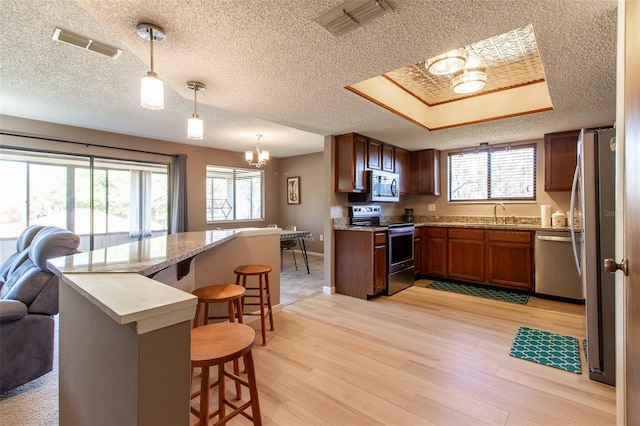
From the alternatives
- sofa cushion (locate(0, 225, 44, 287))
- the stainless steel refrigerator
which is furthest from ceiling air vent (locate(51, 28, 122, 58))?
the stainless steel refrigerator

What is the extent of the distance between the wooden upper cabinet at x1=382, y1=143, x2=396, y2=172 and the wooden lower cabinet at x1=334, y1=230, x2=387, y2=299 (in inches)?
48.2

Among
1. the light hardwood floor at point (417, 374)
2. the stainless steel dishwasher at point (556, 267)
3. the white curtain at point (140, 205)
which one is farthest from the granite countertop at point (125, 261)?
the stainless steel dishwasher at point (556, 267)

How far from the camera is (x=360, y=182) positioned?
4.00m

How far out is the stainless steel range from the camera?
3.91 meters

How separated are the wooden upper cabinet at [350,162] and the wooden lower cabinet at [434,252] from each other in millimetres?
1424

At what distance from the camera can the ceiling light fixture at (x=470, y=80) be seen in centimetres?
275

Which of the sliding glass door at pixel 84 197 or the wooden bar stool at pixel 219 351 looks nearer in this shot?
the wooden bar stool at pixel 219 351

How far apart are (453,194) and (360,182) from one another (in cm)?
204

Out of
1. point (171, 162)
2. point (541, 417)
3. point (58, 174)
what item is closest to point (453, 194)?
point (541, 417)

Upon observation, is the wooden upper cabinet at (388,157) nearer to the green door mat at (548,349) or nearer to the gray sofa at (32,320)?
the green door mat at (548,349)

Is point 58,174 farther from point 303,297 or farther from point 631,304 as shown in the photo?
point 631,304

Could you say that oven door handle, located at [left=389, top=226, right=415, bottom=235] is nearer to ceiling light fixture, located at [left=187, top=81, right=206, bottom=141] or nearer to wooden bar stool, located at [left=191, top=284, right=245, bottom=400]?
wooden bar stool, located at [left=191, top=284, right=245, bottom=400]

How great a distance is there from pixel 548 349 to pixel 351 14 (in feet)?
9.41

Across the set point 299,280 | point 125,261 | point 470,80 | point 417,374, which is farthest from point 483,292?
point 125,261
